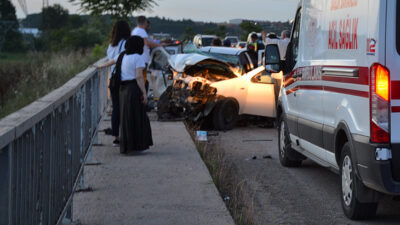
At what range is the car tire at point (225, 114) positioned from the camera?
1593 centimetres

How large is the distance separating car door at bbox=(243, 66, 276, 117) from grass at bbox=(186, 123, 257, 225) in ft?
13.9

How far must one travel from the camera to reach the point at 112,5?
103ft

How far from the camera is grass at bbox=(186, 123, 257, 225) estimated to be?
724cm

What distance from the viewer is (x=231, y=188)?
8938 mm

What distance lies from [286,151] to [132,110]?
2.34 m

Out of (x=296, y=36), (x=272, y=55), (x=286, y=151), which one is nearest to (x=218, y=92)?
A: (x=286, y=151)

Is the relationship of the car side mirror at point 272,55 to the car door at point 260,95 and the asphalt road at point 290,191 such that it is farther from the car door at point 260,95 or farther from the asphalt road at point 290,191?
the car door at point 260,95

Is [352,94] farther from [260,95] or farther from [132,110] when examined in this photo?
[260,95]

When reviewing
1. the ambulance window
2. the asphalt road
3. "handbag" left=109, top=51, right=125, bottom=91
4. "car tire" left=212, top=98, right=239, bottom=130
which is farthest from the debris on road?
the ambulance window

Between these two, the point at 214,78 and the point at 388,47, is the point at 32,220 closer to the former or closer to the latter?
the point at 388,47

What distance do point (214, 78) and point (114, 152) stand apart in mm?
5422

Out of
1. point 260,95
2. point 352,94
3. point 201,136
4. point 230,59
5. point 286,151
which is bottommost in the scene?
point 201,136

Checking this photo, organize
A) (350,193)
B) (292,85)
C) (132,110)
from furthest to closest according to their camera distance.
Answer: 1. (132,110)
2. (292,85)
3. (350,193)

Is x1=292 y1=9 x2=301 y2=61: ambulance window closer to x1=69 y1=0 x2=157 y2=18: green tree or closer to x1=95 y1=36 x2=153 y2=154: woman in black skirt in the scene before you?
x1=95 y1=36 x2=153 y2=154: woman in black skirt
